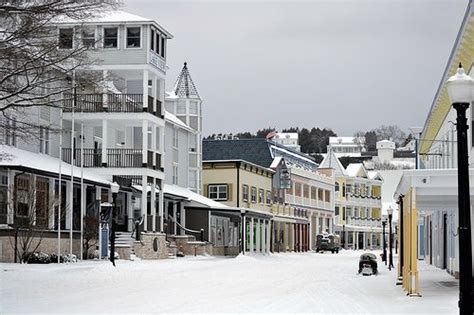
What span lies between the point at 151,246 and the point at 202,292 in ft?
71.3

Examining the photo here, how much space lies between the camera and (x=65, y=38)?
69.1 ft

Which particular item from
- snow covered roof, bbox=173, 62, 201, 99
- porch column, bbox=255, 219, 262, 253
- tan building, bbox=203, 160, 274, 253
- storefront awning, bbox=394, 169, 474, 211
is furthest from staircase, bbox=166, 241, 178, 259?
storefront awning, bbox=394, 169, 474, 211

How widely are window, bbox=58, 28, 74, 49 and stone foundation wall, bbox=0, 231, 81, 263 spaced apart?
13835 mm

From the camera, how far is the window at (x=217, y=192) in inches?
2749

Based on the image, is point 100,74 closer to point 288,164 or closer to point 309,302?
point 309,302

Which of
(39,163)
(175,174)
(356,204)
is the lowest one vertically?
(356,204)

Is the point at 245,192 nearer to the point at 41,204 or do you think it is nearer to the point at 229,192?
the point at 229,192

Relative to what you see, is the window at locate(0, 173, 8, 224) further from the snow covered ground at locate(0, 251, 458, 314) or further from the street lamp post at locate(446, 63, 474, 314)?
the street lamp post at locate(446, 63, 474, 314)

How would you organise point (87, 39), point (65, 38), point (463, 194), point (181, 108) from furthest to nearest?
point (181, 108) → point (87, 39) → point (65, 38) → point (463, 194)

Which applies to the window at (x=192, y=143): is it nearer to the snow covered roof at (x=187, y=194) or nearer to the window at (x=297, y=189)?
the snow covered roof at (x=187, y=194)

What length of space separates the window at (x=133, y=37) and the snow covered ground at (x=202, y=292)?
16.6 metres

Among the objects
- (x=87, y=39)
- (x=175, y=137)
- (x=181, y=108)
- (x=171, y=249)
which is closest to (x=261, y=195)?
(x=181, y=108)

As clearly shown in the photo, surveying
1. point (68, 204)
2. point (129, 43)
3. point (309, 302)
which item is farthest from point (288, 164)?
point (309, 302)

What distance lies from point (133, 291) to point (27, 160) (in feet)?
50.6
